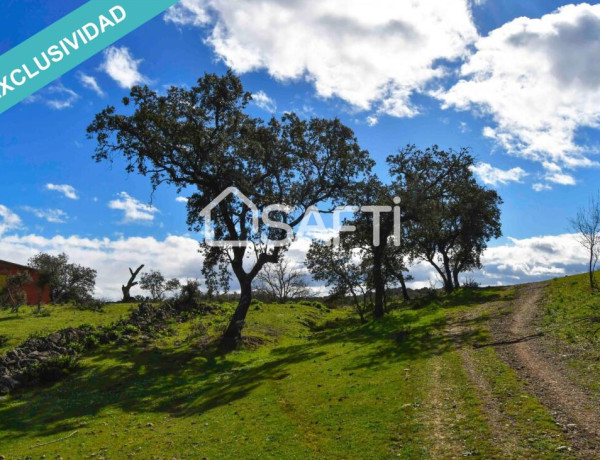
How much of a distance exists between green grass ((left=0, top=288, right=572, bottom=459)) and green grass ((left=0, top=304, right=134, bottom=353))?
729 centimetres

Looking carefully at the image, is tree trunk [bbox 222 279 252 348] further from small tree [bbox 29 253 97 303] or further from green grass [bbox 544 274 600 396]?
small tree [bbox 29 253 97 303]

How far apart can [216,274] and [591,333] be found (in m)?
25.1

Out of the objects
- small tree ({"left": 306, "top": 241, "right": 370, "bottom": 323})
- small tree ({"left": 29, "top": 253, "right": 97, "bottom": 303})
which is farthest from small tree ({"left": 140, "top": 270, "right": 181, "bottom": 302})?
small tree ({"left": 306, "top": 241, "right": 370, "bottom": 323})

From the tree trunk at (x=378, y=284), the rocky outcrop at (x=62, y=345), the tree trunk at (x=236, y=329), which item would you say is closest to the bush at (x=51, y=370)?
the rocky outcrop at (x=62, y=345)

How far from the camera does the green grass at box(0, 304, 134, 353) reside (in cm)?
3203

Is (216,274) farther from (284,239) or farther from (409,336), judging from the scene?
(409,336)

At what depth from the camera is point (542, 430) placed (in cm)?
1135

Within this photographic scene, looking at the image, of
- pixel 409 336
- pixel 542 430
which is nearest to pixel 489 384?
pixel 542 430

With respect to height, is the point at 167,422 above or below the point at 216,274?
below

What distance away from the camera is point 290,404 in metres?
17.4

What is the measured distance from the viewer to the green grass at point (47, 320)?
32.0 m

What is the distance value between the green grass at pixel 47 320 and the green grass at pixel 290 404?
729 cm

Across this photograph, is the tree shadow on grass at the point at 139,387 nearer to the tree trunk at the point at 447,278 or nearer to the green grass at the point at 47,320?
the green grass at the point at 47,320

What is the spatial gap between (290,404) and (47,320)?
31.3 meters
